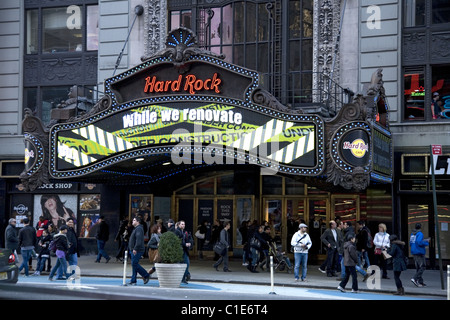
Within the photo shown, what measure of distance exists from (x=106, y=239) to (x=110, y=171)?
133 inches

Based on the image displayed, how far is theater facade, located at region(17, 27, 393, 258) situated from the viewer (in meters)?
23.1

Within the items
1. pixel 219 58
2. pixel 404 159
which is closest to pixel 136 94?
pixel 219 58

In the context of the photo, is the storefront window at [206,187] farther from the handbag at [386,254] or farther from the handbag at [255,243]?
the handbag at [386,254]

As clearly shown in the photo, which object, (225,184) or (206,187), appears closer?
(225,184)

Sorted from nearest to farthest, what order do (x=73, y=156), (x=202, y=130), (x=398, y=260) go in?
(x=398, y=260) < (x=202, y=130) < (x=73, y=156)

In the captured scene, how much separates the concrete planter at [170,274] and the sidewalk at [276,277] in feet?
9.23

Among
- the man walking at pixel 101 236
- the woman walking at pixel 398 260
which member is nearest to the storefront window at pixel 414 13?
the woman walking at pixel 398 260

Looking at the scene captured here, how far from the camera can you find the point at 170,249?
20.3 m

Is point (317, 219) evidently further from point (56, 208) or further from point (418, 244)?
point (56, 208)

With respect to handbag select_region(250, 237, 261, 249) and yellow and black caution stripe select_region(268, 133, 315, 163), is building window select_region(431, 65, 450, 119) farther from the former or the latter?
handbag select_region(250, 237, 261, 249)

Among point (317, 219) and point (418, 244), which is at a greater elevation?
point (317, 219)

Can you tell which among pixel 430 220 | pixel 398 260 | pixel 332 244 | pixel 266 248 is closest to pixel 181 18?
pixel 266 248

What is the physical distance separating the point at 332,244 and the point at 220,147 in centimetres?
470
